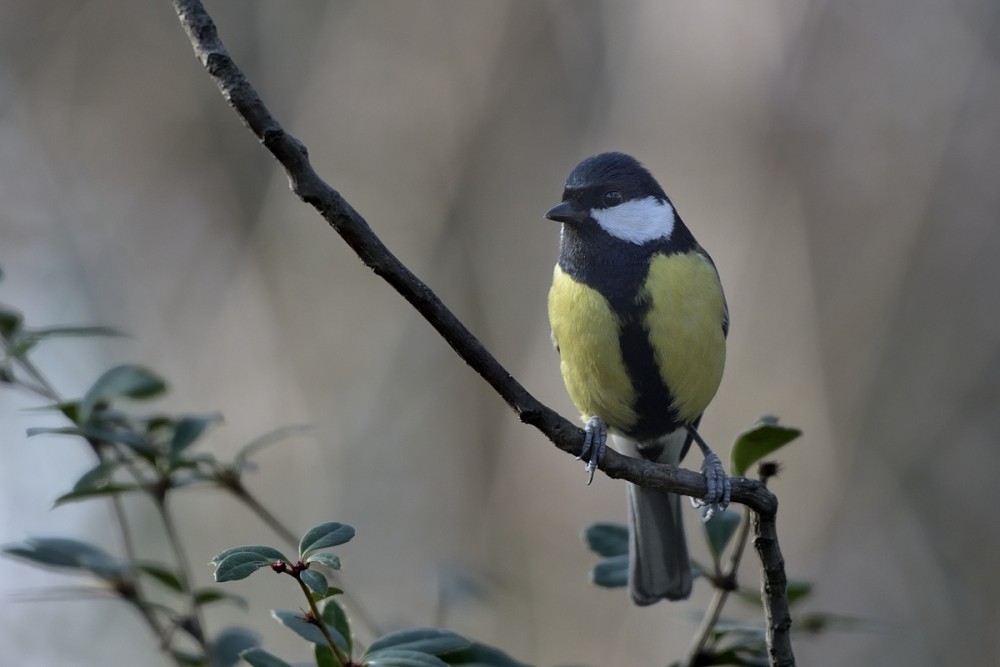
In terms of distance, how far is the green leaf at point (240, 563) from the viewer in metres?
1.04

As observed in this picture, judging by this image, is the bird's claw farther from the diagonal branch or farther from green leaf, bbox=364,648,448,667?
green leaf, bbox=364,648,448,667

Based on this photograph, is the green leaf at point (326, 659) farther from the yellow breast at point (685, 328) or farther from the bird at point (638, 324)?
the yellow breast at point (685, 328)

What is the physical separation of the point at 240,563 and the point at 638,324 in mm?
1097

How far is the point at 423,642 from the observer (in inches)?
48.6

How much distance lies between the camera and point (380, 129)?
15.7 feet

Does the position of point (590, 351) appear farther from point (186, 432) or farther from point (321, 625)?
point (321, 625)

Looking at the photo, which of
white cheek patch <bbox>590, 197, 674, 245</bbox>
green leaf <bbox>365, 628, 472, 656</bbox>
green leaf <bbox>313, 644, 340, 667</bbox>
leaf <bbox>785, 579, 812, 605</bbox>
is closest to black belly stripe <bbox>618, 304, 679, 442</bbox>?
white cheek patch <bbox>590, 197, 674, 245</bbox>

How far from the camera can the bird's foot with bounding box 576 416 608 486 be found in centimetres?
141

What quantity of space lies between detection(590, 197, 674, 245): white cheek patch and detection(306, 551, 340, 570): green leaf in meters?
1.22

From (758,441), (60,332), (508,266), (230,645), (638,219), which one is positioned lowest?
(230,645)

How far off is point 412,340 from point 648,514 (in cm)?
287

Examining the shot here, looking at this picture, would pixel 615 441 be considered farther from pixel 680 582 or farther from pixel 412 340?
pixel 412 340

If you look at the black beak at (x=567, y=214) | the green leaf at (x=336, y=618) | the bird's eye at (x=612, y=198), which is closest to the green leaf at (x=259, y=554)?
the green leaf at (x=336, y=618)

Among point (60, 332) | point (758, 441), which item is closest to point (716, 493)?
point (758, 441)
